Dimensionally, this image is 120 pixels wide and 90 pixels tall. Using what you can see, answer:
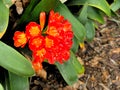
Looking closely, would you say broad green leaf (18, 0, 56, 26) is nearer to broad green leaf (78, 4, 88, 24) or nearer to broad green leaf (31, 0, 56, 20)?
broad green leaf (31, 0, 56, 20)

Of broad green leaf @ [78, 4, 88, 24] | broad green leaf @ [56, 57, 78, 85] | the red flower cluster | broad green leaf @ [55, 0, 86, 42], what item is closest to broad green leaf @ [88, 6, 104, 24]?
broad green leaf @ [78, 4, 88, 24]

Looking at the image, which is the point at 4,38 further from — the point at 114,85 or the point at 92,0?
the point at 114,85

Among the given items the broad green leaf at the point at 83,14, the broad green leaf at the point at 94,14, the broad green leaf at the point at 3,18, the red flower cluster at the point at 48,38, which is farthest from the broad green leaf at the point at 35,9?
the broad green leaf at the point at 94,14

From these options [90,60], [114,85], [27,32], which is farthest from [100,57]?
[27,32]

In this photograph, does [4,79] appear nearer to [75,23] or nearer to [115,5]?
[75,23]

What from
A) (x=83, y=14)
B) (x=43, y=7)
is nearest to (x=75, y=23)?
(x=83, y=14)
